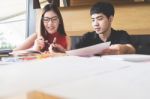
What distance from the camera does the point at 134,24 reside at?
198 centimetres

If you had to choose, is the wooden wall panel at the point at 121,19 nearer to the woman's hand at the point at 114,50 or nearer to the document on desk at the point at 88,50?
the woman's hand at the point at 114,50

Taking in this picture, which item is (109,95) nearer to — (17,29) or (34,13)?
(34,13)

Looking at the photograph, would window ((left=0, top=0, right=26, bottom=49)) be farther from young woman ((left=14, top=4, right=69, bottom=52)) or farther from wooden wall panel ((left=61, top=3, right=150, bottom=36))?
young woman ((left=14, top=4, right=69, bottom=52))

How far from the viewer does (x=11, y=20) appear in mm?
2873

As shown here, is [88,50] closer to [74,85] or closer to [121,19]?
[74,85]

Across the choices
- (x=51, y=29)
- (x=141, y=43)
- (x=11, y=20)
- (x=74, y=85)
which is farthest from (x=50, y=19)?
(x=11, y=20)

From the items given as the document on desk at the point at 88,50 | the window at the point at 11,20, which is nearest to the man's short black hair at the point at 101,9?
the document on desk at the point at 88,50

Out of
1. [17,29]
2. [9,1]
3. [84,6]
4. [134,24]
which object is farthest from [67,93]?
[9,1]

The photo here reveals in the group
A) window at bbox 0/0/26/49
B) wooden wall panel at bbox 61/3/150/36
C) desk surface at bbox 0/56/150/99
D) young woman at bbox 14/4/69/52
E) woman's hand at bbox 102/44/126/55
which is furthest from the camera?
window at bbox 0/0/26/49

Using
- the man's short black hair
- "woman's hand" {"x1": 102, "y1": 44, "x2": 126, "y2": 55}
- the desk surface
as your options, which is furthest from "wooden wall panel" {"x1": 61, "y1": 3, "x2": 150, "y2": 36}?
the desk surface

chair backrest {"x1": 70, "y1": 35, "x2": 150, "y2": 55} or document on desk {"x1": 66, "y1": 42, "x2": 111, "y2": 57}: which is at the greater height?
document on desk {"x1": 66, "y1": 42, "x2": 111, "y2": 57}

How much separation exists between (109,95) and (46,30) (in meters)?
1.16

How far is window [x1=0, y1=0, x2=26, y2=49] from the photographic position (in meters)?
2.75

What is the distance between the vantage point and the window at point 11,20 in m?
2.75
